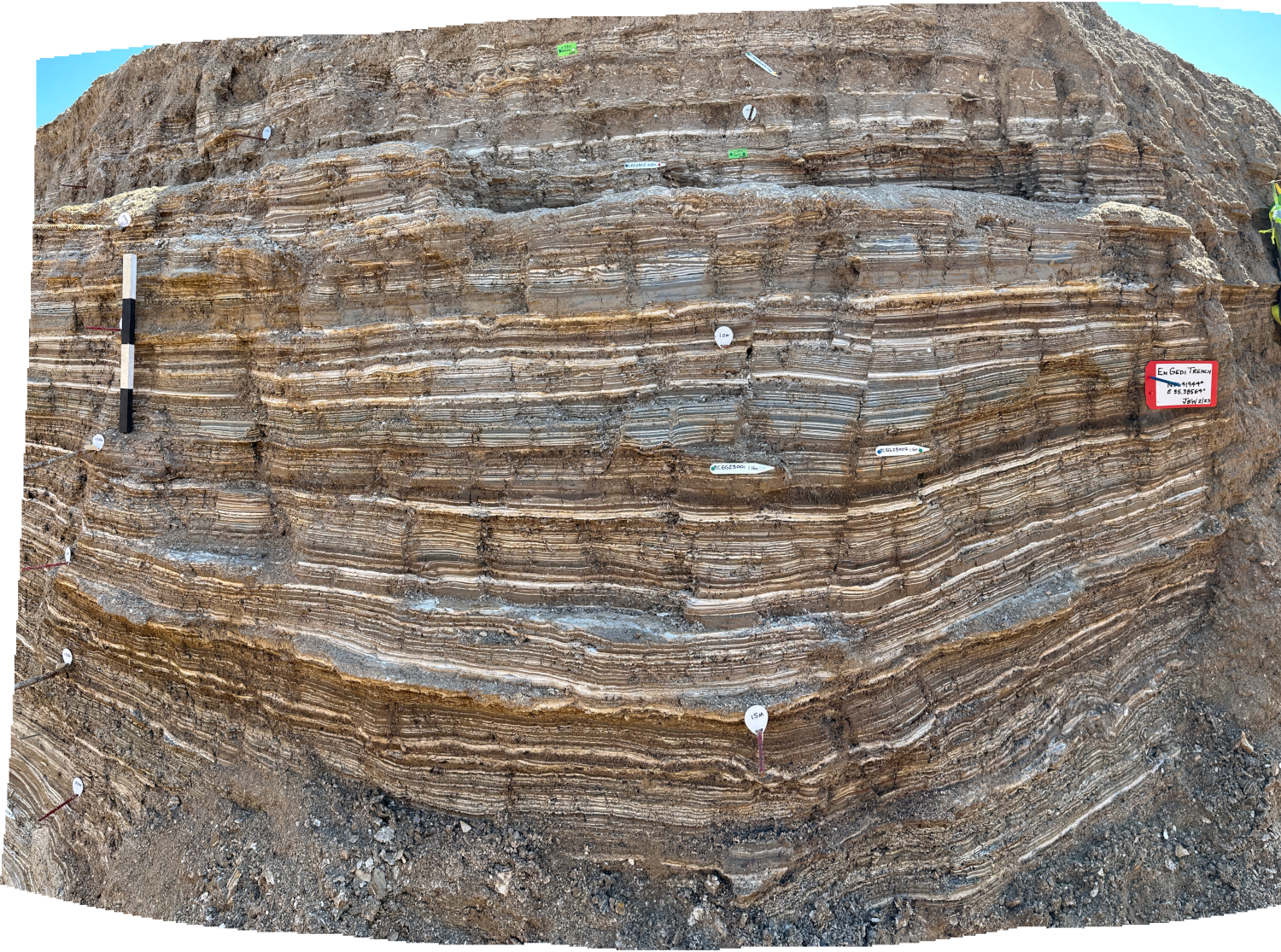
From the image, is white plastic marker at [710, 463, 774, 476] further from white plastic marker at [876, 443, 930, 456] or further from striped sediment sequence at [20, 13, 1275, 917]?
white plastic marker at [876, 443, 930, 456]

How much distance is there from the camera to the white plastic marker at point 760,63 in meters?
5.10

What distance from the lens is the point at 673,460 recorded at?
480 cm

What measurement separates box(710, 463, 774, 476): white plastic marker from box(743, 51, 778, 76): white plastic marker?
2539mm

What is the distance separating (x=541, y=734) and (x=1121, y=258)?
16.0 ft

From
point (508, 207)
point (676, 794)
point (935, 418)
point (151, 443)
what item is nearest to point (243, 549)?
point (151, 443)

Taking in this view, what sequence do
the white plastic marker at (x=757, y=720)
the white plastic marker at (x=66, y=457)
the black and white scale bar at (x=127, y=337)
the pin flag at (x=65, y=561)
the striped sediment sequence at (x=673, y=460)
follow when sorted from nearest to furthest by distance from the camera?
the white plastic marker at (x=757, y=720) < the striped sediment sequence at (x=673, y=460) < the black and white scale bar at (x=127, y=337) < the white plastic marker at (x=66, y=457) < the pin flag at (x=65, y=561)

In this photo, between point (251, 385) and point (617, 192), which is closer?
point (617, 192)

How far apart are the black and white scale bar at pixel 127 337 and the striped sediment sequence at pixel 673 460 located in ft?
0.38

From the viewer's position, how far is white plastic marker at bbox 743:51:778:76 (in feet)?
16.7

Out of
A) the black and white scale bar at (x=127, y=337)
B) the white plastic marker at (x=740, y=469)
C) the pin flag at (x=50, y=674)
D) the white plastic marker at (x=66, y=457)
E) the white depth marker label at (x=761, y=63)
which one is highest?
the white depth marker label at (x=761, y=63)

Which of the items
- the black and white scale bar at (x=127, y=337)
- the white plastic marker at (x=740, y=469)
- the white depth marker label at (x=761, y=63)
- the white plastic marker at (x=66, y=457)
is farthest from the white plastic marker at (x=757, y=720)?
the white plastic marker at (x=66, y=457)

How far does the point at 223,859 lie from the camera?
16.8ft

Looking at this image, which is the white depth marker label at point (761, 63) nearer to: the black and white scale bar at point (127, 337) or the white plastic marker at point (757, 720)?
the white plastic marker at point (757, 720)

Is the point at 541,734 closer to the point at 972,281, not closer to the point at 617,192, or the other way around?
the point at 617,192
